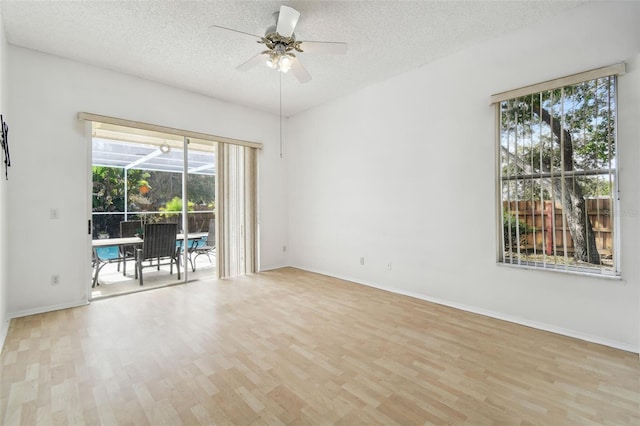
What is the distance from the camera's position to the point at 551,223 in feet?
9.00

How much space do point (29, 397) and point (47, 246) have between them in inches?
86.1

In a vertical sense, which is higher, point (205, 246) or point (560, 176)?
point (560, 176)

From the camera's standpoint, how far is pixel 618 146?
7.89ft

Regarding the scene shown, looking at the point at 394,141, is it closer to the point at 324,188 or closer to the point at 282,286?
the point at 324,188

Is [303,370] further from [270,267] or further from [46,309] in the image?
[270,267]

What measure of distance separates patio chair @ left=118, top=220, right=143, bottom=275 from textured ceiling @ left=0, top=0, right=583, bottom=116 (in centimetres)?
213

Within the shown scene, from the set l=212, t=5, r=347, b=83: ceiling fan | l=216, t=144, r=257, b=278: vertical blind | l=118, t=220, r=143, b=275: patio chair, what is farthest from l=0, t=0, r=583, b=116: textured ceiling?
l=118, t=220, r=143, b=275: patio chair

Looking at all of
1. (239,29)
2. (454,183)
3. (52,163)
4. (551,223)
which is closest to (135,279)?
(52,163)

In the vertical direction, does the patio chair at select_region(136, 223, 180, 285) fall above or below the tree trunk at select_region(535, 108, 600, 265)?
below

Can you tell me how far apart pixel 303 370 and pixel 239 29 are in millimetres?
3166

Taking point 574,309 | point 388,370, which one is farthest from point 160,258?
point 574,309

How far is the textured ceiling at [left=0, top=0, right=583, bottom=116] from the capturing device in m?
2.56

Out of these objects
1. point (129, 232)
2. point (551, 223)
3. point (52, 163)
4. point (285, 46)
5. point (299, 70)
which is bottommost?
point (129, 232)

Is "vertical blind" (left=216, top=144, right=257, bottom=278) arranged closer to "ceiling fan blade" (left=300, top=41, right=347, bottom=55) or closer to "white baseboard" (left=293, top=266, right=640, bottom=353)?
"white baseboard" (left=293, top=266, right=640, bottom=353)
